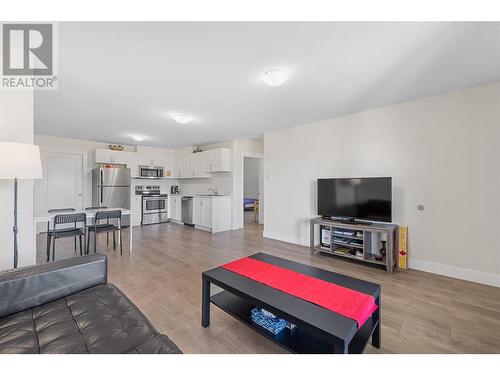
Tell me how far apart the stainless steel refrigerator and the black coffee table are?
16.0 ft

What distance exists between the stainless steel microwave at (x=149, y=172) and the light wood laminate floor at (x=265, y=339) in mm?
2713

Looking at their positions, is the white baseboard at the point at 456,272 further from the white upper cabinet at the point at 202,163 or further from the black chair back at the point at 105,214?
the black chair back at the point at 105,214

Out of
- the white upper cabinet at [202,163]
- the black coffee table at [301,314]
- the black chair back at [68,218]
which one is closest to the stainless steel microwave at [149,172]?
the white upper cabinet at [202,163]

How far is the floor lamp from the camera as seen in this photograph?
1.56 m

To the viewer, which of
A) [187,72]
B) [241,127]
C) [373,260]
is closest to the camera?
[187,72]

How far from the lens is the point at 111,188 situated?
5.63 metres

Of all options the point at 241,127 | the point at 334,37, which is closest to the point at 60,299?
the point at 334,37

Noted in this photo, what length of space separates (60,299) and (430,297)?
10.9ft

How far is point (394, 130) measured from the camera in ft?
10.5

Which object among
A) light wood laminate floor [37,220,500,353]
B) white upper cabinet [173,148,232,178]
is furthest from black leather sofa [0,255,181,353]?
white upper cabinet [173,148,232,178]

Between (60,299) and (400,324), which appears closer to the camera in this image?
(60,299)

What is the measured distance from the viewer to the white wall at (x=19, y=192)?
5.92ft

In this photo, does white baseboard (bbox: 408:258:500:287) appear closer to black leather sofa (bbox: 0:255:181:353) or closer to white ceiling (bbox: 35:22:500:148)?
white ceiling (bbox: 35:22:500:148)
